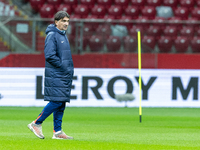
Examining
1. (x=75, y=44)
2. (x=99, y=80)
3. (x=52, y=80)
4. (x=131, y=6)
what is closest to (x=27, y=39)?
(x=75, y=44)

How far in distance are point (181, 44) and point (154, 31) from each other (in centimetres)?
97

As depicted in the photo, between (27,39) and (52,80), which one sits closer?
(52,80)

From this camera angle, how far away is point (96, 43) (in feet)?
49.6

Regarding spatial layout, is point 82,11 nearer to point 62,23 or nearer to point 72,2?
point 72,2

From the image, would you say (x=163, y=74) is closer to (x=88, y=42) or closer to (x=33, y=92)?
(x=88, y=42)

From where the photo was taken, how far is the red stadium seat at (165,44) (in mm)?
15656

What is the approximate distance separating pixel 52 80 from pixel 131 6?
13.1 metres

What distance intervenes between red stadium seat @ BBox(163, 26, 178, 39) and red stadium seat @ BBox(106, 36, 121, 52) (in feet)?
6.43

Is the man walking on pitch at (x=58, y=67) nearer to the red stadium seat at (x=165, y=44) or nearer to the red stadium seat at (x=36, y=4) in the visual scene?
the red stadium seat at (x=165, y=44)

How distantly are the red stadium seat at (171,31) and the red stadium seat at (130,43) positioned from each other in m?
1.58

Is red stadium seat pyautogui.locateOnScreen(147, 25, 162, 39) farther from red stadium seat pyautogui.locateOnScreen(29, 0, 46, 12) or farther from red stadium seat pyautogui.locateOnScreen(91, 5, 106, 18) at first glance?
red stadium seat pyautogui.locateOnScreen(29, 0, 46, 12)

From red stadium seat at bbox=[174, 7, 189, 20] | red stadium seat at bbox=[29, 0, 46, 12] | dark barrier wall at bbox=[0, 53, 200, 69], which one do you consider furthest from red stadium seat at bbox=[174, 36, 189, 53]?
red stadium seat at bbox=[29, 0, 46, 12]

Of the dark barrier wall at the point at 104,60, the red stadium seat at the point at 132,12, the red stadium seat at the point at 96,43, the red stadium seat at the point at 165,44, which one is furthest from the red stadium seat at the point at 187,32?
the red stadium seat at the point at 132,12

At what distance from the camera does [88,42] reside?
595 inches
